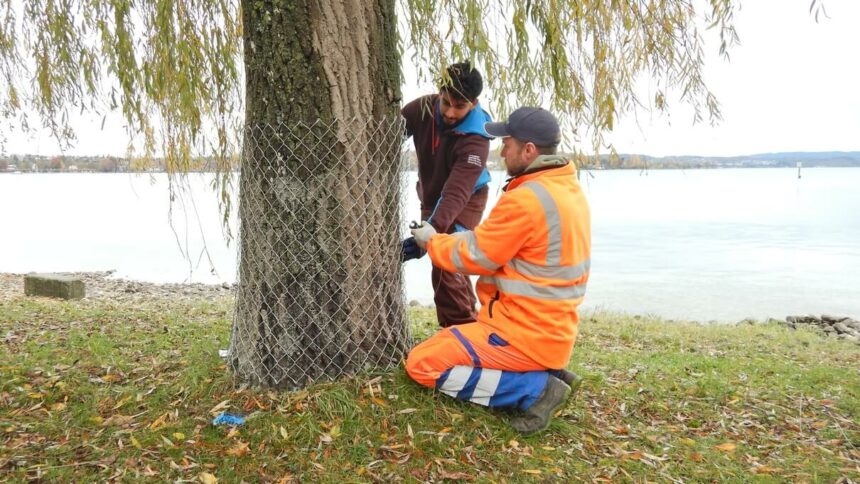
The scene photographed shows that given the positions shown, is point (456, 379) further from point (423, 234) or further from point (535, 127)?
point (535, 127)

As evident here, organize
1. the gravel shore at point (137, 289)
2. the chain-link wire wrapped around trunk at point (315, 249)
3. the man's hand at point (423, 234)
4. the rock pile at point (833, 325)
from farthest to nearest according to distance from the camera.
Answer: the gravel shore at point (137, 289) → the rock pile at point (833, 325) → the man's hand at point (423, 234) → the chain-link wire wrapped around trunk at point (315, 249)

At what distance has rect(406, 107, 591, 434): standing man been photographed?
2879mm

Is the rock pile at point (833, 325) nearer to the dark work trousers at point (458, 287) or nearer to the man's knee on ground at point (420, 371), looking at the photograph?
the dark work trousers at point (458, 287)

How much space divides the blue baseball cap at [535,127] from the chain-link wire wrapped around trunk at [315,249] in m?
0.65

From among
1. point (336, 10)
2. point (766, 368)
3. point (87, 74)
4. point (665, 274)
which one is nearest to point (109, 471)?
point (336, 10)

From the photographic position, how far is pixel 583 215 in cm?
296

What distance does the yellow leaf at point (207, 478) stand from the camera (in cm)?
264

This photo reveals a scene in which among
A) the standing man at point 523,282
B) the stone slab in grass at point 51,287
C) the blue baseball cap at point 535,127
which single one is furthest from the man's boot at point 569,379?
the stone slab in grass at point 51,287

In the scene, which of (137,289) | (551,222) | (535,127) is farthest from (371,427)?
(137,289)

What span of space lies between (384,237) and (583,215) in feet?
3.29

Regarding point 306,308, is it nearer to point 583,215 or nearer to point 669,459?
point 583,215

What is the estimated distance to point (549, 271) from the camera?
291 cm

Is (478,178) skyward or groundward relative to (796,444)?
skyward

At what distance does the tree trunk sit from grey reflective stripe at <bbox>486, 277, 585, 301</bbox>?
68 centimetres
